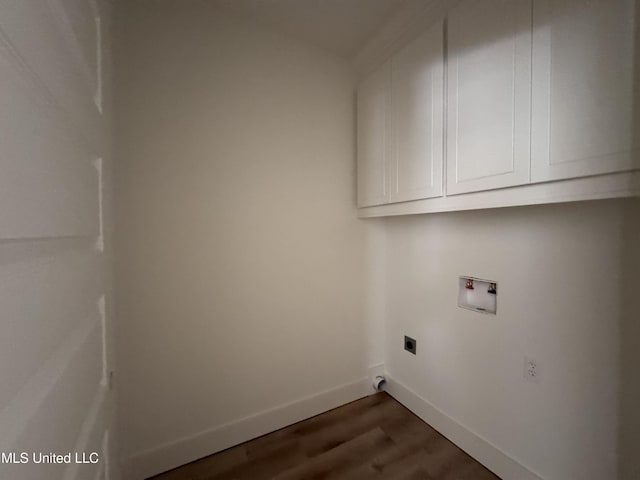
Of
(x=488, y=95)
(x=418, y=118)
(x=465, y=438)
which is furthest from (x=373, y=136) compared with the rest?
(x=465, y=438)

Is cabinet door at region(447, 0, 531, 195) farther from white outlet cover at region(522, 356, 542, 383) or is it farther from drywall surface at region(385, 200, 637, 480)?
white outlet cover at region(522, 356, 542, 383)

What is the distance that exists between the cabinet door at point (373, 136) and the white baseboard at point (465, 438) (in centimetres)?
144

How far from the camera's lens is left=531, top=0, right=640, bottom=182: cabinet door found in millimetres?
756

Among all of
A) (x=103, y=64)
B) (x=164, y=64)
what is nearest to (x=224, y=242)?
(x=103, y=64)

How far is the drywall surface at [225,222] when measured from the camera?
1.24 meters

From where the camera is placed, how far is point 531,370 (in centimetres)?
116

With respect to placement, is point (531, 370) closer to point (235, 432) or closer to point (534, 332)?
point (534, 332)

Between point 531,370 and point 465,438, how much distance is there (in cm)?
62

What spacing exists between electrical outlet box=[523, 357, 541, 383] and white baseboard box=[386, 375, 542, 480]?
44 cm

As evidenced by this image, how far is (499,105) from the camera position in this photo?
1.02 m

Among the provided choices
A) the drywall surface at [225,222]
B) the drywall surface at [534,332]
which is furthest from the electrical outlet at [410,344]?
the drywall surface at [225,222]

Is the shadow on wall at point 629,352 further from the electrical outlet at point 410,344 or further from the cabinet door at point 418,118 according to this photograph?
the electrical outlet at point 410,344

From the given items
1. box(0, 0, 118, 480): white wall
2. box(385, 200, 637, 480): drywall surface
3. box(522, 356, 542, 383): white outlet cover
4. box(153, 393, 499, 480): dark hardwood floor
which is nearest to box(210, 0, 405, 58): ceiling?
box(0, 0, 118, 480): white wall

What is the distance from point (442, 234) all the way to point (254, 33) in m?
1.78
